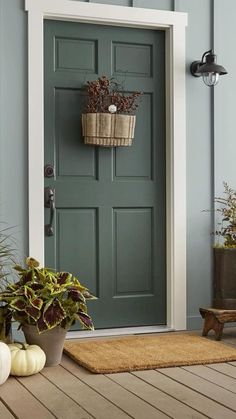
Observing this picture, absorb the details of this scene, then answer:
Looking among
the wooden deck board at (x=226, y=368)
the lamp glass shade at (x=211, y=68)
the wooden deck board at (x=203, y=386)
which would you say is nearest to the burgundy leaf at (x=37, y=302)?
the wooden deck board at (x=203, y=386)

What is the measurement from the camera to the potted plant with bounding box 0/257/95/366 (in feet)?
13.2

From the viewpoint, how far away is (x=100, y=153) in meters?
5.13

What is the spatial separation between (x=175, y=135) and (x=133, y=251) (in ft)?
3.01

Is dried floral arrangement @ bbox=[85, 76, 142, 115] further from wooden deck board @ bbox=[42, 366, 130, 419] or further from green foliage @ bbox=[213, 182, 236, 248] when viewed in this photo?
wooden deck board @ bbox=[42, 366, 130, 419]

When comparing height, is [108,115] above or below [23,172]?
above

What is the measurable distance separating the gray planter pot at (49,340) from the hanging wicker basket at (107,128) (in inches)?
56.9

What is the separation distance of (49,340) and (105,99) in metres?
1.79

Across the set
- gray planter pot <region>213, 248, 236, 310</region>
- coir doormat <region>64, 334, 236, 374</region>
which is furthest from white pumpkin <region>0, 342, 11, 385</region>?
gray planter pot <region>213, 248, 236, 310</region>

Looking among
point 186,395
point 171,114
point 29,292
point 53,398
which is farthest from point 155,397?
point 171,114

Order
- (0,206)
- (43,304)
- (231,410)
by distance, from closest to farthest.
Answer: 1. (231,410)
2. (43,304)
3. (0,206)

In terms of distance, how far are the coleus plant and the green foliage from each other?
1.40 metres

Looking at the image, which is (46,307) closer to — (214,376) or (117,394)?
(117,394)

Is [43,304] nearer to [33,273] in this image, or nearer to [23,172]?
[33,273]

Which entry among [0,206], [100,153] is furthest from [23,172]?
[100,153]
